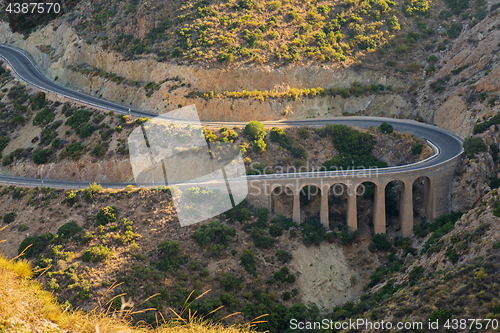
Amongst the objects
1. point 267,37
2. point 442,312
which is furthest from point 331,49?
point 442,312

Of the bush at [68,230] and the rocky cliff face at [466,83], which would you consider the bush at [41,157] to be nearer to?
the bush at [68,230]

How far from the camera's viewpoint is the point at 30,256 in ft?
176

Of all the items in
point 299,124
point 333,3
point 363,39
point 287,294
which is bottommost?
point 287,294

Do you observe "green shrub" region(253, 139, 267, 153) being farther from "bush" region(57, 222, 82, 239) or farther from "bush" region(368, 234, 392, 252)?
"bush" region(57, 222, 82, 239)

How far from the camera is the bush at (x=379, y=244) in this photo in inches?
2517

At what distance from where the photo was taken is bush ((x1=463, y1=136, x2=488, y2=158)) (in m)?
66.6

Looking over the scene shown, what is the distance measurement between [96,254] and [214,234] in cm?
1501

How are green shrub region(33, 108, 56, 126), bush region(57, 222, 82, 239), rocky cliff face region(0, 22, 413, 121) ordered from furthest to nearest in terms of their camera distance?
rocky cliff face region(0, 22, 413, 121), green shrub region(33, 108, 56, 126), bush region(57, 222, 82, 239)

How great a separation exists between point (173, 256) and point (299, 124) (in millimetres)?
35427

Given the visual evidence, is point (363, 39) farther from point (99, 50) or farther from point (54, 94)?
point (54, 94)

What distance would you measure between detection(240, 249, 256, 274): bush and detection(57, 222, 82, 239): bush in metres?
21.5

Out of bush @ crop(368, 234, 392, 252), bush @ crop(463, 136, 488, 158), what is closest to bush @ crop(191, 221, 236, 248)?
bush @ crop(368, 234, 392, 252)

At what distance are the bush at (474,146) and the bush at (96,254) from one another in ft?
176

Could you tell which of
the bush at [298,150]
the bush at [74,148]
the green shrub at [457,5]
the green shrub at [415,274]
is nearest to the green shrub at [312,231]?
the bush at [298,150]
